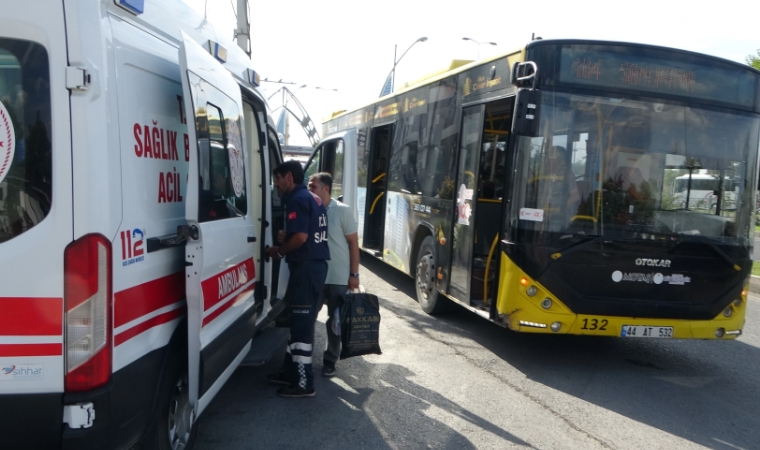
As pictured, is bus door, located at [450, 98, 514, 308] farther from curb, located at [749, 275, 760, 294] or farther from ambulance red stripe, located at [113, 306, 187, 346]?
curb, located at [749, 275, 760, 294]

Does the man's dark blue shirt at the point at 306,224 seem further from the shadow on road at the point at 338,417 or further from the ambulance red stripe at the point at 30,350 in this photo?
the ambulance red stripe at the point at 30,350

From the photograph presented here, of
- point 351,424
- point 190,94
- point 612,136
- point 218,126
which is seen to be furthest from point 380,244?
point 190,94

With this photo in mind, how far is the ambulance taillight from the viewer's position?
2580mm

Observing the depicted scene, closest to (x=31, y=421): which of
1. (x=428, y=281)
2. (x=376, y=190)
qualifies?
(x=428, y=281)

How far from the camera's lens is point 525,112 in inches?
227

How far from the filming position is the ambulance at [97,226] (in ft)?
8.44

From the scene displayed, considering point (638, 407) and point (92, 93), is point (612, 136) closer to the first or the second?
point (638, 407)

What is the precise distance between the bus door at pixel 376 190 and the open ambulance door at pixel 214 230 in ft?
19.8

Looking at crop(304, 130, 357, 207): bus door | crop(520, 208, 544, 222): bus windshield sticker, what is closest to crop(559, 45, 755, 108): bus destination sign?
crop(520, 208, 544, 222): bus windshield sticker

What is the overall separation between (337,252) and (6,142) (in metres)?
3.35

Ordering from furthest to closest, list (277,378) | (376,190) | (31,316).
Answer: (376,190) < (277,378) < (31,316)

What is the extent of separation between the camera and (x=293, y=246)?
500cm

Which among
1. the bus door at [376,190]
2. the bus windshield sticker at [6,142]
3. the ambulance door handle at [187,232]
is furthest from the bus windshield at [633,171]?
the bus door at [376,190]

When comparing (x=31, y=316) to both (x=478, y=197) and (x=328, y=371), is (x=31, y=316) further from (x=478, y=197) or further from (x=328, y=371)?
(x=478, y=197)
